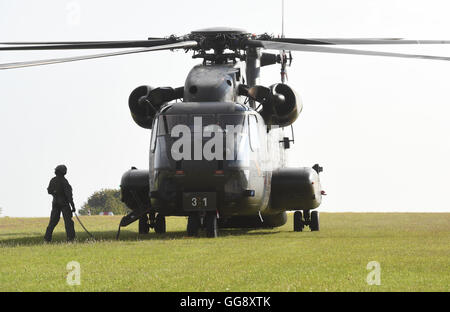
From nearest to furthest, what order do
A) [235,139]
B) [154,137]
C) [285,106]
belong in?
1. [235,139]
2. [154,137]
3. [285,106]

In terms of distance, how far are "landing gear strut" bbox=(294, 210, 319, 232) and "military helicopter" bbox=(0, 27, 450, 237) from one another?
4cm

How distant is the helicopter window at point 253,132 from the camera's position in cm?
2020

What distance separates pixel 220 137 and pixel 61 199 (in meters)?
4.64

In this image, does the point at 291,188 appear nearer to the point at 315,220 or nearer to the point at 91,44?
the point at 315,220

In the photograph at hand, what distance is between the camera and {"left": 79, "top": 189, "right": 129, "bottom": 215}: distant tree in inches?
3684

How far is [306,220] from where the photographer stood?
25.3 metres

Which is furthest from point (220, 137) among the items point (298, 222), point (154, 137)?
point (298, 222)

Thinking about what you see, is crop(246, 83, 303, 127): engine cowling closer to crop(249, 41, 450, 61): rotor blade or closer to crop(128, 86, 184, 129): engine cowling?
crop(249, 41, 450, 61): rotor blade

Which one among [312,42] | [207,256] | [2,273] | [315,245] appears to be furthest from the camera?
[312,42]
